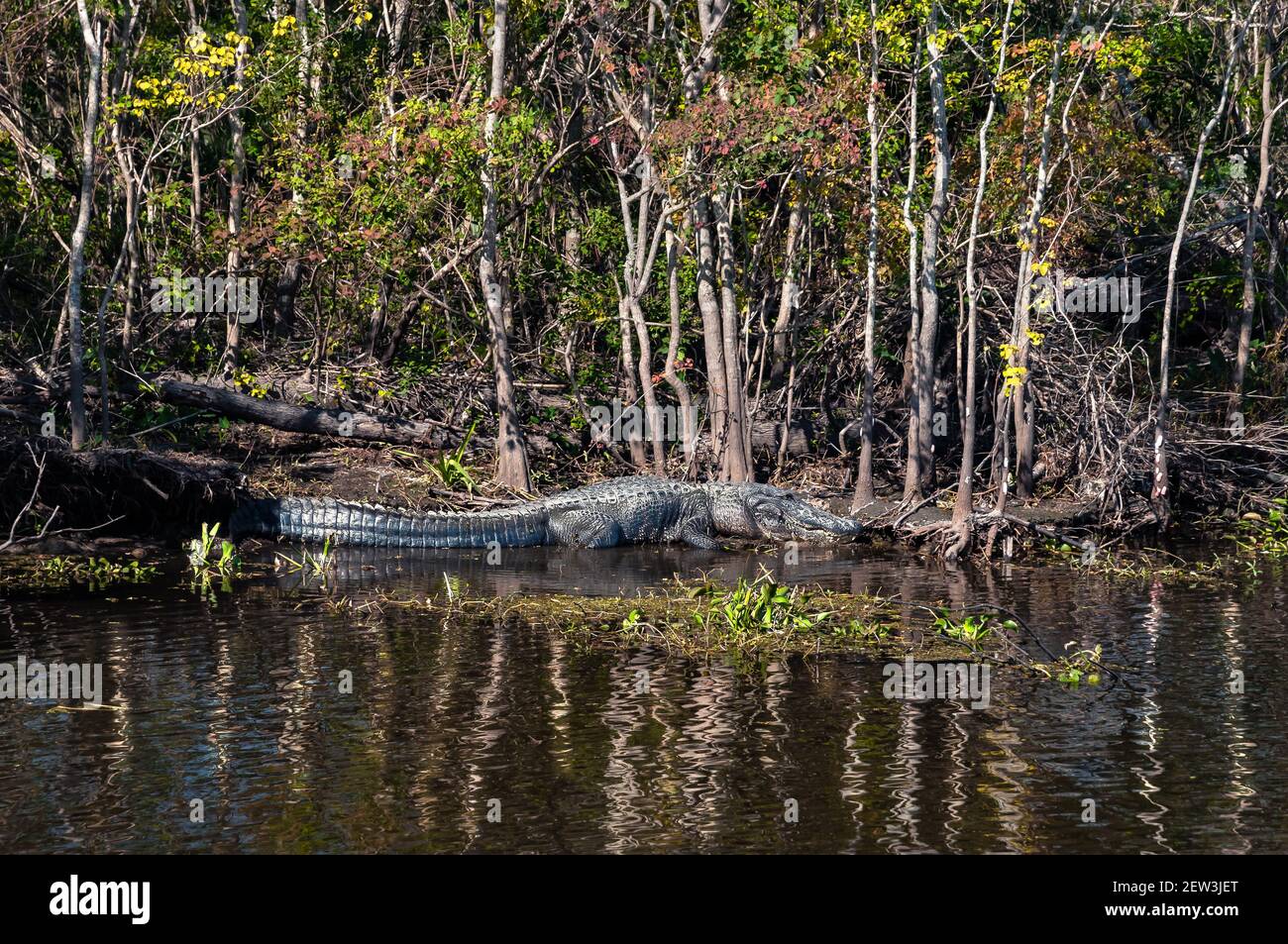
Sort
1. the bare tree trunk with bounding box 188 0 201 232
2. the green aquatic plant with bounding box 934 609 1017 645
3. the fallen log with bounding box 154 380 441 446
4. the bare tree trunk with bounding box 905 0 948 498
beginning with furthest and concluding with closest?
the bare tree trunk with bounding box 188 0 201 232 < the fallen log with bounding box 154 380 441 446 < the bare tree trunk with bounding box 905 0 948 498 < the green aquatic plant with bounding box 934 609 1017 645

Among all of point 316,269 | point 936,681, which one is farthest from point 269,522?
point 936,681

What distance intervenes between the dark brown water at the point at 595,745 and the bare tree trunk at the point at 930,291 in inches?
174

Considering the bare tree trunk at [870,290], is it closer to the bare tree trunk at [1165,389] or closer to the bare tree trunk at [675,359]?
the bare tree trunk at [675,359]

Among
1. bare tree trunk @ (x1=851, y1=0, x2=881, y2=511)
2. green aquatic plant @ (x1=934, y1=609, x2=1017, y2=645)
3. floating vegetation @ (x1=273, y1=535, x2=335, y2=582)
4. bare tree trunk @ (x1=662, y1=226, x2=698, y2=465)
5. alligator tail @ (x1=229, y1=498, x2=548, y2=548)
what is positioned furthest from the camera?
bare tree trunk @ (x1=662, y1=226, x2=698, y2=465)

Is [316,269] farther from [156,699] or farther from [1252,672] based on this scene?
[1252,672]

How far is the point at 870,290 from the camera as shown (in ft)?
51.2

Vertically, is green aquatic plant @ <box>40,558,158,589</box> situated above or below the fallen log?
below

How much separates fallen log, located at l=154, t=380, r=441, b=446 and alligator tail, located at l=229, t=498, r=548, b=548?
7.88 feet

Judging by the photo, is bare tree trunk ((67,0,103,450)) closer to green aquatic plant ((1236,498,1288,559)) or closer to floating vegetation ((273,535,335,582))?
floating vegetation ((273,535,335,582))

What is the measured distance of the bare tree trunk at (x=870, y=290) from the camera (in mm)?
14953

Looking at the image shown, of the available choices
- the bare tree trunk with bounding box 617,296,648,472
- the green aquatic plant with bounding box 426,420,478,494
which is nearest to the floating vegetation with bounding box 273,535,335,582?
the green aquatic plant with bounding box 426,420,478,494

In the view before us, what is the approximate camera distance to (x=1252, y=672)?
30.1 feet

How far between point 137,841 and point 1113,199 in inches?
596

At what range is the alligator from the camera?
14.7m
